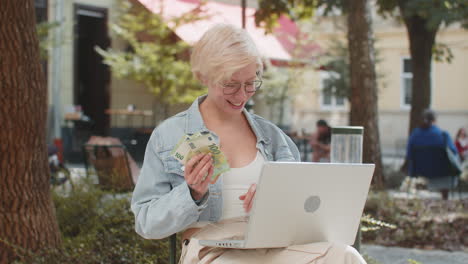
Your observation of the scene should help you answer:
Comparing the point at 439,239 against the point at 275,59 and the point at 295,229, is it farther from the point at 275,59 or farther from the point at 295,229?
the point at 275,59

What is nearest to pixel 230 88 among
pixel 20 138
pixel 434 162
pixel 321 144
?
pixel 20 138

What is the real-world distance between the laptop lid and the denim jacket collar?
1.81 feet

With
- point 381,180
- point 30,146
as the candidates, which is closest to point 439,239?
point 381,180

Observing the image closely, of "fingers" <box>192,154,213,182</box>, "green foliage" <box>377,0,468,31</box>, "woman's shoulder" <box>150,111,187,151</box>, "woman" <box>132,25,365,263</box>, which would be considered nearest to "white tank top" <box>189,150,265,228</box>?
"woman" <box>132,25,365,263</box>

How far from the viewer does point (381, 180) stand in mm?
9852

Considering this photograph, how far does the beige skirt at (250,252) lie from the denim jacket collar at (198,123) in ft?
1.32

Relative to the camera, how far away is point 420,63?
43.5 ft

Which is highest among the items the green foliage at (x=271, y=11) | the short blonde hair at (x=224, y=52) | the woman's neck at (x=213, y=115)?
the green foliage at (x=271, y=11)

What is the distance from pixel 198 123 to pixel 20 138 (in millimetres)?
1988

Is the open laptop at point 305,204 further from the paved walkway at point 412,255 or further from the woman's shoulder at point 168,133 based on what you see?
the paved walkway at point 412,255

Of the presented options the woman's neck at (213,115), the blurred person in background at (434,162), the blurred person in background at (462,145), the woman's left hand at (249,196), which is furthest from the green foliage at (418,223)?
the blurred person in background at (462,145)

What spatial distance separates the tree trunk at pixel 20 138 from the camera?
438 centimetres

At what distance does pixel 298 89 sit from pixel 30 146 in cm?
1574

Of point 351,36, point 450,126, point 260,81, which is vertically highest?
point 351,36
